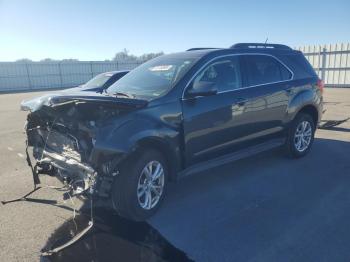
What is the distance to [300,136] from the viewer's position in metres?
6.26

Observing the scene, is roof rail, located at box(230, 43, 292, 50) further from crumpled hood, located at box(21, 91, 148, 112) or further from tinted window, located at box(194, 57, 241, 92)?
crumpled hood, located at box(21, 91, 148, 112)

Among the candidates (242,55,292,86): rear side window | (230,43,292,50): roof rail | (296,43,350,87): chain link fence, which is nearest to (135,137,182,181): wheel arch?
(242,55,292,86): rear side window

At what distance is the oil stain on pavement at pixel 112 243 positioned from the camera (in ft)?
10.6

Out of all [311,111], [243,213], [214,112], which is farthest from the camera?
[311,111]

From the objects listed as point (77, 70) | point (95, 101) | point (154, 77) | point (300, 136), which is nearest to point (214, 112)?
point (154, 77)

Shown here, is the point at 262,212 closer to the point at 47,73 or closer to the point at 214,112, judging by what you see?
the point at 214,112

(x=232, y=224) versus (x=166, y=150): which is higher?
(x=166, y=150)

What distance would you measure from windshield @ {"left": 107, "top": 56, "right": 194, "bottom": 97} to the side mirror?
255 mm

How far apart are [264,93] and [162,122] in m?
2.09

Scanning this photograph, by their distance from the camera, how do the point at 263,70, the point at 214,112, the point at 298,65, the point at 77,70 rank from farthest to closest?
the point at 77,70
the point at 298,65
the point at 263,70
the point at 214,112

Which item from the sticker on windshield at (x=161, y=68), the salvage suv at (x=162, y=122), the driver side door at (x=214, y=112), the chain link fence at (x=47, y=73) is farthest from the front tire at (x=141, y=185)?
the chain link fence at (x=47, y=73)

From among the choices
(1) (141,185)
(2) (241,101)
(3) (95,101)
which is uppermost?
(3) (95,101)

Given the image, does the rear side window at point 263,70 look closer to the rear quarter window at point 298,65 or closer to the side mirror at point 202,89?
the rear quarter window at point 298,65

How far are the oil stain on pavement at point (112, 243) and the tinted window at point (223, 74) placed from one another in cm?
206
